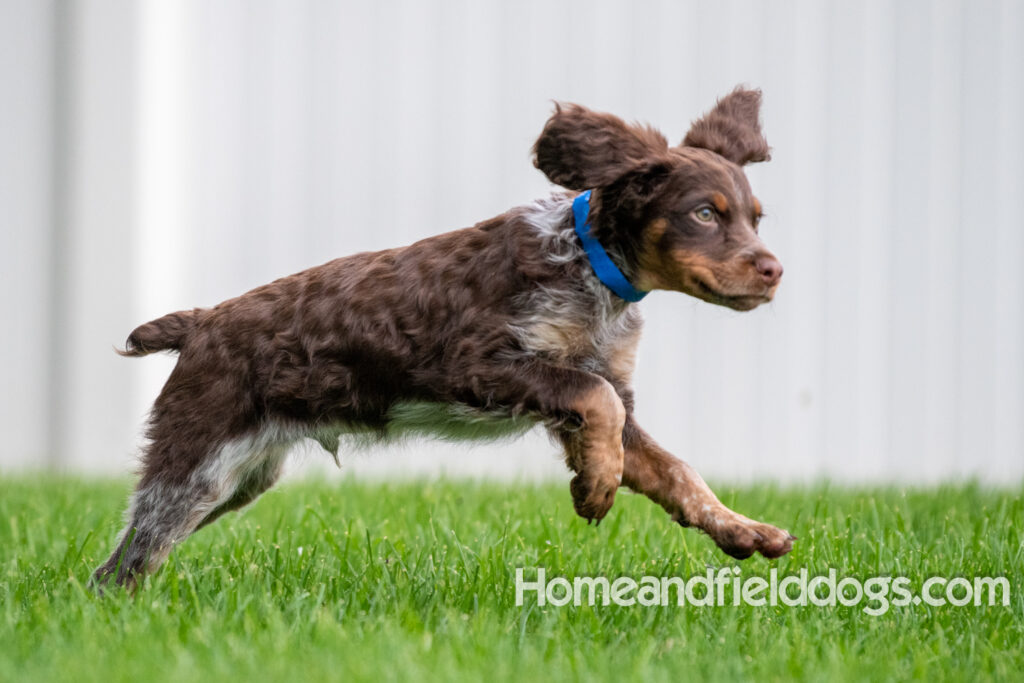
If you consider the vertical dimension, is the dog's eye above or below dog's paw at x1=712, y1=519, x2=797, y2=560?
above

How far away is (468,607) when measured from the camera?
3.68m

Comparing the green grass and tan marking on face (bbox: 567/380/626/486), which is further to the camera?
tan marking on face (bbox: 567/380/626/486)

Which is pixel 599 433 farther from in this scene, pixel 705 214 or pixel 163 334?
pixel 163 334

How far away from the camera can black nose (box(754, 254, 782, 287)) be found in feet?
11.3

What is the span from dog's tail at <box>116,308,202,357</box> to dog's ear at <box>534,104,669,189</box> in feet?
4.52

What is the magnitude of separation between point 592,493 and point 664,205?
2.91 feet

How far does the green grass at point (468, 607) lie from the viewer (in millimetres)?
2889

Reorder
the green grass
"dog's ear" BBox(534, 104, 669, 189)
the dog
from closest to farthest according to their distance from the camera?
the green grass
the dog
"dog's ear" BBox(534, 104, 669, 189)

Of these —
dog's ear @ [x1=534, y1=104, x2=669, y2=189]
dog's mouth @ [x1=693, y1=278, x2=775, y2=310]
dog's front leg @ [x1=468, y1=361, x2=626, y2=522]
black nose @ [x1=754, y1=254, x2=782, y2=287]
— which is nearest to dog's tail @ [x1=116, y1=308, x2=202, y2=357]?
dog's front leg @ [x1=468, y1=361, x2=626, y2=522]

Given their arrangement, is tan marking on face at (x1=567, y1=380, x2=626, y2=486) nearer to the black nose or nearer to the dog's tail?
the black nose

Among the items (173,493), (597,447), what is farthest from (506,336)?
(173,493)

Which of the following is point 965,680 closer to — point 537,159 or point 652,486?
point 652,486

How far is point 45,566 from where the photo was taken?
419cm

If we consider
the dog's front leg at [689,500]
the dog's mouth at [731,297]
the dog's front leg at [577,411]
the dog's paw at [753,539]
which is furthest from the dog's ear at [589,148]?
the dog's paw at [753,539]
